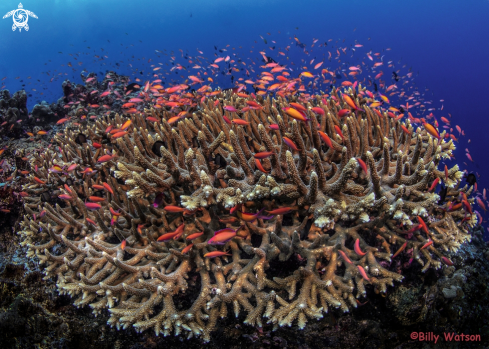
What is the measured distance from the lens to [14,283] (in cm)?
355

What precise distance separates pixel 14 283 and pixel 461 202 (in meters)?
6.42

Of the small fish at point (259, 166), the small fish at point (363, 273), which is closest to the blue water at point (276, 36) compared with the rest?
the small fish at point (363, 273)

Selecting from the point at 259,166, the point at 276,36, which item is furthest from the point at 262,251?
the point at 276,36

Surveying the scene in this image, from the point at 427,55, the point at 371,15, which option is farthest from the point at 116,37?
the point at 427,55

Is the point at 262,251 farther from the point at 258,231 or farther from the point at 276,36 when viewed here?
the point at 276,36

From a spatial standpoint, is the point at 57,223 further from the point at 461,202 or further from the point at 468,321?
the point at 468,321

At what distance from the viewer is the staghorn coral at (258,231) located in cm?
239

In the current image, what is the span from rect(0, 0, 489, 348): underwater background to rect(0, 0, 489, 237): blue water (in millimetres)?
398

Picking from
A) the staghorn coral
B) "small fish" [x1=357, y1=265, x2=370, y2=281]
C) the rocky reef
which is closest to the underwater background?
the rocky reef

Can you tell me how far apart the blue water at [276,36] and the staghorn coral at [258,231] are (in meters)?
38.1

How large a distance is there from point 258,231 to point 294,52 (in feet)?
329

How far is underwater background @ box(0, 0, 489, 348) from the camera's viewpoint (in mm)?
3567

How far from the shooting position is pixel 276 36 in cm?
10538

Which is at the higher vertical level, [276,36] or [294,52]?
[276,36]
